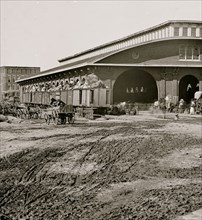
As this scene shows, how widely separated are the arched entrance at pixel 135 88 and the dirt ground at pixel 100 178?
2292cm

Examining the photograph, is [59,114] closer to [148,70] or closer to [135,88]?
[148,70]

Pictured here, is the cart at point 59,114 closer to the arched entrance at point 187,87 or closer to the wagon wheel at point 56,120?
the wagon wheel at point 56,120

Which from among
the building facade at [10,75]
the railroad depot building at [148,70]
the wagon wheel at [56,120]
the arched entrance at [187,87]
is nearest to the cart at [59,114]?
the wagon wheel at [56,120]

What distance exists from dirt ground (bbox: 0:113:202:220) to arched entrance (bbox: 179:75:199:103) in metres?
23.7

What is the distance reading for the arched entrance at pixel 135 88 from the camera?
36031 millimetres

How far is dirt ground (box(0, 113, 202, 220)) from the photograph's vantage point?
614 cm

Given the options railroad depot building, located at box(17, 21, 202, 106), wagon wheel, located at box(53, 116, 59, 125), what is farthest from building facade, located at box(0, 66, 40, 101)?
wagon wheel, located at box(53, 116, 59, 125)

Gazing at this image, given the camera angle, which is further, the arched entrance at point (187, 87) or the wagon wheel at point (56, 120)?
the arched entrance at point (187, 87)

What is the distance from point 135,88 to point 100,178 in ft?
96.9

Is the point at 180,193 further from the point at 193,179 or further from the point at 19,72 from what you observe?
the point at 19,72

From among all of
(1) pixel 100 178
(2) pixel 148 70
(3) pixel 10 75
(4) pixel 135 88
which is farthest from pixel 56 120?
(3) pixel 10 75

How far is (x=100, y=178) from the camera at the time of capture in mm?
8008

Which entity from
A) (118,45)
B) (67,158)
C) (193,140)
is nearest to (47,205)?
(67,158)

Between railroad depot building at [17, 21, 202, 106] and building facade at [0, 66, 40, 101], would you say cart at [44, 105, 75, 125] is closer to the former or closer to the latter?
railroad depot building at [17, 21, 202, 106]
